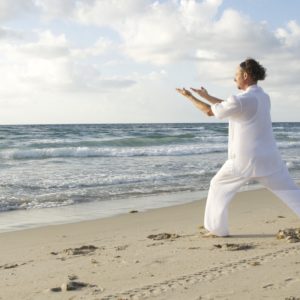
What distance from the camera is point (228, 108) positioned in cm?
500

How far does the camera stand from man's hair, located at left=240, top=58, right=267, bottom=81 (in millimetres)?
5102

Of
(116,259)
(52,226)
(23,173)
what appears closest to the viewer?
(116,259)

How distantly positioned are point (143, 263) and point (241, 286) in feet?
3.42

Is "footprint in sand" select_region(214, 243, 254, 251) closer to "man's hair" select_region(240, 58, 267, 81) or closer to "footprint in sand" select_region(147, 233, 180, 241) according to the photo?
"footprint in sand" select_region(147, 233, 180, 241)

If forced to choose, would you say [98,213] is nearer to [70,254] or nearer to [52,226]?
[52,226]

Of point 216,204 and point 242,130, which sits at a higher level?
point 242,130

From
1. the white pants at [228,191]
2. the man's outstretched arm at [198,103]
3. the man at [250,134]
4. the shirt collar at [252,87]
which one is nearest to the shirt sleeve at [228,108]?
the man at [250,134]

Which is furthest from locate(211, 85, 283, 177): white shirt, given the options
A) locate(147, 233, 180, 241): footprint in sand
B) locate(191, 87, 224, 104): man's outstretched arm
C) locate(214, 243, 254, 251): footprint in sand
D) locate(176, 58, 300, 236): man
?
locate(147, 233, 180, 241): footprint in sand

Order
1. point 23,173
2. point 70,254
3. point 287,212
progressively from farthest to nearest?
point 23,173 < point 287,212 < point 70,254

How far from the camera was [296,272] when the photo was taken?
4152 millimetres

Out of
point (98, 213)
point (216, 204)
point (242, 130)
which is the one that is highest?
point (242, 130)

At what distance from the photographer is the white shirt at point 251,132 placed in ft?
16.5

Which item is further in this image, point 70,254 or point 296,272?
point 70,254

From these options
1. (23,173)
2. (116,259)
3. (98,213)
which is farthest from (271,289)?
(23,173)
